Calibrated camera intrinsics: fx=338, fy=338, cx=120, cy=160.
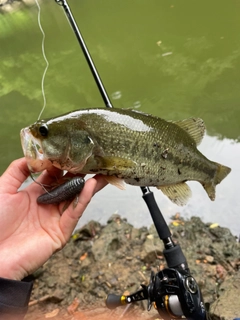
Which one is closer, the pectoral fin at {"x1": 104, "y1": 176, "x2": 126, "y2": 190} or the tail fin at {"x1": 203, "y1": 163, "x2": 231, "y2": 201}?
the pectoral fin at {"x1": 104, "y1": 176, "x2": 126, "y2": 190}

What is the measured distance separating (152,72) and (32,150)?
5.80m

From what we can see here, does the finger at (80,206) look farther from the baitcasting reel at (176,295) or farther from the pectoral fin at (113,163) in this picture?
the baitcasting reel at (176,295)

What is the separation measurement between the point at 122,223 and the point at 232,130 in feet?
8.09

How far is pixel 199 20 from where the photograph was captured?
9.31 metres

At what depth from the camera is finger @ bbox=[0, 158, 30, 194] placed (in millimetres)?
2250

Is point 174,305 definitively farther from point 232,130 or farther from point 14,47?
point 14,47

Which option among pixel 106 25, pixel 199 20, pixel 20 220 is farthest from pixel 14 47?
pixel 20 220

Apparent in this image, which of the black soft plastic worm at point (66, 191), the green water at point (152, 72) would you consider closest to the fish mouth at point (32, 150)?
the black soft plastic worm at point (66, 191)

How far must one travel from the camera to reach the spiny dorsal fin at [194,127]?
2.31m

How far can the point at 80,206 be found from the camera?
2.07m

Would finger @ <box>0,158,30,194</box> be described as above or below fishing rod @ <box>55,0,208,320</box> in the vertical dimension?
above

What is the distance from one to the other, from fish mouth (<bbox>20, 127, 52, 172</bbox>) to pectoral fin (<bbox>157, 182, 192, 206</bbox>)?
824 millimetres

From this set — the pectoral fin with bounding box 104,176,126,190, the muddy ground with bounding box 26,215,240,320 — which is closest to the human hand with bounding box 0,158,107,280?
the pectoral fin with bounding box 104,176,126,190

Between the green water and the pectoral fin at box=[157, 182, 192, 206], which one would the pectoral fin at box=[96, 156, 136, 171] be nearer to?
the pectoral fin at box=[157, 182, 192, 206]
